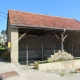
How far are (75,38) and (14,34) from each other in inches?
326

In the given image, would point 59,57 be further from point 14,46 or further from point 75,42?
point 75,42

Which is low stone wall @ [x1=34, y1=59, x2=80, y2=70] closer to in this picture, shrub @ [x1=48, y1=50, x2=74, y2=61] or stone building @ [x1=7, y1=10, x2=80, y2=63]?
shrub @ [x1=48, y1=50, x2=74, y2=61]

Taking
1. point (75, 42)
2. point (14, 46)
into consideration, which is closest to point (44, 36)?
point (75, 42)

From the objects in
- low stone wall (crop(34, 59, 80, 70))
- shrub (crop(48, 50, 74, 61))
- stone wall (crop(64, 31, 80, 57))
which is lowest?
low stone wall (crop(34, 59, 80, 70))

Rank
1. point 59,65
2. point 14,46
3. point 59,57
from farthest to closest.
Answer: point 59,57 < point 14,46 < point 59,65

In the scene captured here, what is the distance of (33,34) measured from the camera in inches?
749

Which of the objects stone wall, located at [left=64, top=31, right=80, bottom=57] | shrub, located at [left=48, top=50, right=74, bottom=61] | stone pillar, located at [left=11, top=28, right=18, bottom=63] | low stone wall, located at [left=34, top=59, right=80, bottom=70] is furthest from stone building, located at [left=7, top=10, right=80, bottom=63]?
low stone wall, located at [left=34, top=59, right=80, bottom=70]

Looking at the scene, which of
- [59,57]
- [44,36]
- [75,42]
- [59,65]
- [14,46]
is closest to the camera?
[59,65]

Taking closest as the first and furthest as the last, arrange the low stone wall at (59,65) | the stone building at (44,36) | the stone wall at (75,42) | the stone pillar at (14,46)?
the low stone wall at (59,65), the stone pillar at (14,46), the stone building at (44,36), the stone wall at (75,42)

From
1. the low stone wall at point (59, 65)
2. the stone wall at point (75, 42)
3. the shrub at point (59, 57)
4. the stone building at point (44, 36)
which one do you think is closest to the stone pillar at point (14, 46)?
the stone building at point (44, 36)

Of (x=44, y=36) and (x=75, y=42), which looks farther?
(x=44, y=36)

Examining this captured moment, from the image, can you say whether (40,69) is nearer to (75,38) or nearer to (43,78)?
(43,78)

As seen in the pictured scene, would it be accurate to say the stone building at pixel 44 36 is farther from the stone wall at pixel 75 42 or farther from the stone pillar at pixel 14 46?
the stone pillar at pixel 14 46

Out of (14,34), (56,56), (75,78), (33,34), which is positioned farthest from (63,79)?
(33,34)
